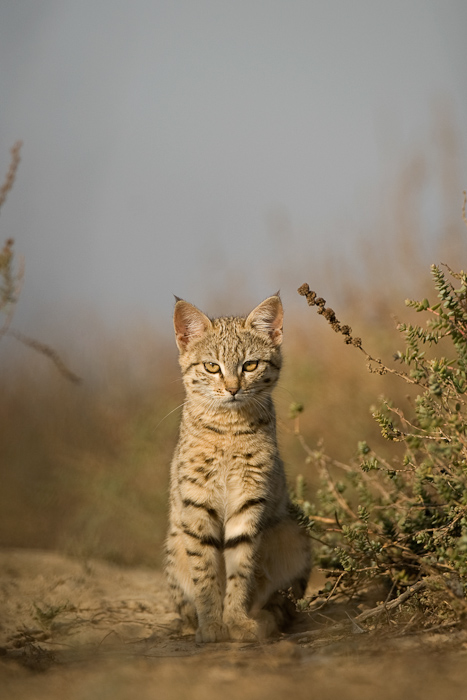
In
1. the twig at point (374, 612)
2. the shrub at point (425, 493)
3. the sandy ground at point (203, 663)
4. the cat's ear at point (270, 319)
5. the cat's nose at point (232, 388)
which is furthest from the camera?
the cat's ear at point (270, 319)

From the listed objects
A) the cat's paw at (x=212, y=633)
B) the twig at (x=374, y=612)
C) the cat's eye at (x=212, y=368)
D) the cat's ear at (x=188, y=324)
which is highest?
the cat's ear at (x=188, y=324)

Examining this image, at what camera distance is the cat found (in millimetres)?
3465

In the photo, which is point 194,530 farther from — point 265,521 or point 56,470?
point 56,470

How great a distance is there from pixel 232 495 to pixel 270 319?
1053mm

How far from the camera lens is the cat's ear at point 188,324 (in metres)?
3.98

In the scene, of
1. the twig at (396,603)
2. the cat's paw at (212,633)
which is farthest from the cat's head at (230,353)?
the twig at (396,603)

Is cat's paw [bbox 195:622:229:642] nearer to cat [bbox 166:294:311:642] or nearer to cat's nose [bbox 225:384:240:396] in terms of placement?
cat [bbox 166:294:311:642]

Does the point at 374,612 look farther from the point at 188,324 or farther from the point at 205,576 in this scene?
the point at 188,324

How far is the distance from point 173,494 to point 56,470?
282 centimetres

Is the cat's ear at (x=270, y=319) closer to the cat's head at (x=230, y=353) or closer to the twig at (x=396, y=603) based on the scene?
the cat's head at (x=230, y=353)

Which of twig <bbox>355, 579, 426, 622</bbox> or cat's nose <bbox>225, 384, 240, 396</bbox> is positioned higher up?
cat's nose <bbox>225, 384, 240, 396</bbox>

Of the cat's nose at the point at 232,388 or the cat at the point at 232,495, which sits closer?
the cat at the point at 232,495

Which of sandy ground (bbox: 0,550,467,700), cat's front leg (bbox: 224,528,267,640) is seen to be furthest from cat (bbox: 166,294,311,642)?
sandy ground (bbox: 0,550,467,700)

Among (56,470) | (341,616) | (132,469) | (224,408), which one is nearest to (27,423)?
(56,470)
